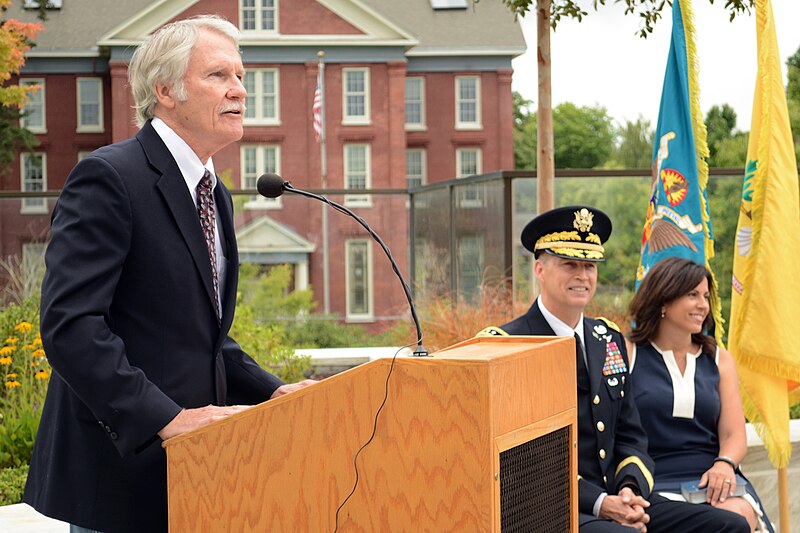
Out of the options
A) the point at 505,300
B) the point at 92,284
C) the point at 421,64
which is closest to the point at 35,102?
the point at 421,64

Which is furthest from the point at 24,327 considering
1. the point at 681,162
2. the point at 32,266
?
the point at 32,266

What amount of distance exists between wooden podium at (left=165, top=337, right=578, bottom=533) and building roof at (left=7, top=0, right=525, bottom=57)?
102 feet

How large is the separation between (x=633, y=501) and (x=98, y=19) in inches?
1329

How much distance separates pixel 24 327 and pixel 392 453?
5.63 m

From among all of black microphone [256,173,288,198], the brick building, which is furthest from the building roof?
black microphone [256,173,288,198]

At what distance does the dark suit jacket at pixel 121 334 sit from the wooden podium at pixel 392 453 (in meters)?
0.12

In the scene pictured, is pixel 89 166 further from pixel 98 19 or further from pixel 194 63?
pixel 98 19

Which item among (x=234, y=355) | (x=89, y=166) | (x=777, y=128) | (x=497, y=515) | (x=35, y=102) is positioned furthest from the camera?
(x=35, y=102)

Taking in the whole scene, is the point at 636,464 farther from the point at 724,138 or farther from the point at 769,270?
the point at 724,138

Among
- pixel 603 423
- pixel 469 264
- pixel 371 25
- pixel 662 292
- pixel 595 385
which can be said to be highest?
pixel 371 25

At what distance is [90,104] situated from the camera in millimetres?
34312

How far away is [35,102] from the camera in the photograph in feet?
113

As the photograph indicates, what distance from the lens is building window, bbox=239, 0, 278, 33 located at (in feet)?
111

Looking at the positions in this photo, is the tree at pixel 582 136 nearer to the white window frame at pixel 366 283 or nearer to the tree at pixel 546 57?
the white window frame at pixel 366 283
